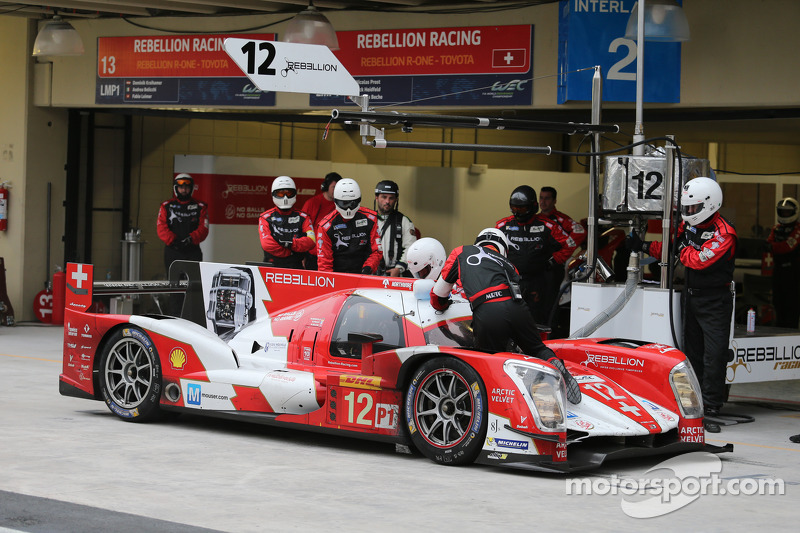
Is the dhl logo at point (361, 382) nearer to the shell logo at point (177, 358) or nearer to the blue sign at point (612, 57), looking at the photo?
the shell logo at point (177, 358)

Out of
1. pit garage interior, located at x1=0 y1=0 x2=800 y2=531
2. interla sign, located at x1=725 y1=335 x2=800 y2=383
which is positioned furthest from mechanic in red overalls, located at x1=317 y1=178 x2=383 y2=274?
interla sign, located at x1=725 y1=335 x2=800 y2=383

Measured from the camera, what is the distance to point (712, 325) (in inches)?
370

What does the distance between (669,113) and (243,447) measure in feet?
22.6

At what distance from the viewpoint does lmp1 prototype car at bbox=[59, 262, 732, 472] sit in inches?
279

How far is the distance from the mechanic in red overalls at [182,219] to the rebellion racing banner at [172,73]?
1.13 m

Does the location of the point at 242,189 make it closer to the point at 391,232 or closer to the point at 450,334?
the point at 391,232

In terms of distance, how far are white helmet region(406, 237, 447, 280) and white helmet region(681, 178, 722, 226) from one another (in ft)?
6.89

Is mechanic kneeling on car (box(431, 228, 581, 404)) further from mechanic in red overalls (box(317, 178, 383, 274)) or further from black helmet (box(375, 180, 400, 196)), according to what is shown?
black helmet (box(375, 180, 400, 196))

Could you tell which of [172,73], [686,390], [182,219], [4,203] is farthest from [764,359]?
[4,203]

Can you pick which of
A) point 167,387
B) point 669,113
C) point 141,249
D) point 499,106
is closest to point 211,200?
point 141,249

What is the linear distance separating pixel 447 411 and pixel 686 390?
5.41ft

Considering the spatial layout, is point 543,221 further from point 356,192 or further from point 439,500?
point 439,500

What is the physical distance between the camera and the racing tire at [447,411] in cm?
713

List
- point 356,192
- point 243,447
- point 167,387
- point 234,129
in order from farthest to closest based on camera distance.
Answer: point 234,129 < point 356,192 < point 167,387 < point 243,447
